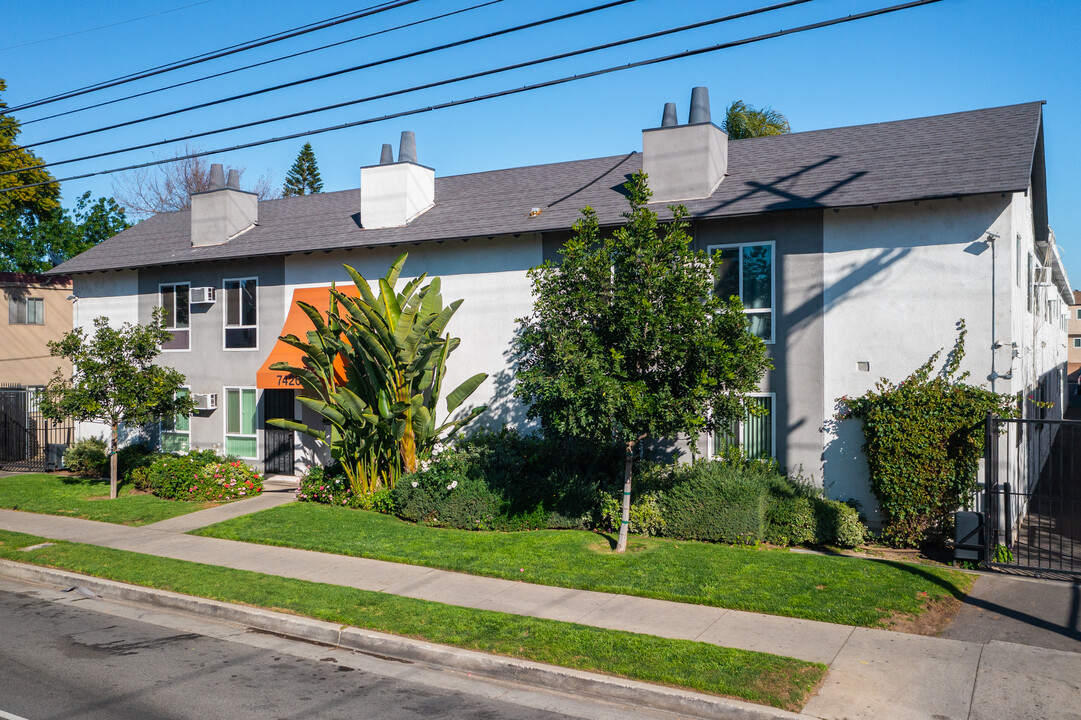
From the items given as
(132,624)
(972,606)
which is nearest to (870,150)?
(972,606)

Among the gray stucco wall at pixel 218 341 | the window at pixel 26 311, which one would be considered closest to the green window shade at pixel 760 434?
the gray stucco wall at pixel 218 341

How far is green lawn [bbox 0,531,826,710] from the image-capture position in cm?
738

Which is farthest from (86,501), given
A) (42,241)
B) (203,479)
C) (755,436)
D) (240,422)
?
(42,241)

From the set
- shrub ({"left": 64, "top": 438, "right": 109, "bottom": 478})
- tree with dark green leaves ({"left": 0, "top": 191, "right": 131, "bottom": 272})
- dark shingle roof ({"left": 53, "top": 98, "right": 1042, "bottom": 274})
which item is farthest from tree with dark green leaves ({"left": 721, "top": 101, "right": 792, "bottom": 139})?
tree with dark green leaves ({"left": 0, "top": 191, "right": 131, "bottom": 272})

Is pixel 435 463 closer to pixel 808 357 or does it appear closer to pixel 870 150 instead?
pixel 808 357

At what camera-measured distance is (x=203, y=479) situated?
18.0 metres

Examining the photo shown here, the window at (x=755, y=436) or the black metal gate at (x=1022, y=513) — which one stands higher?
the window at (x=755, y=436)

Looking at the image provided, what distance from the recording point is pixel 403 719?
6.86 metres

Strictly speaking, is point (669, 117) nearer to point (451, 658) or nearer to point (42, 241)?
point (451, 658)

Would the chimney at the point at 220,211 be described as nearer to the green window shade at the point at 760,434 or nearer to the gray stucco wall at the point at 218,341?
the gray stucco wall at the point at 218,341

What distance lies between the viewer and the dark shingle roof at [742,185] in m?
13.4

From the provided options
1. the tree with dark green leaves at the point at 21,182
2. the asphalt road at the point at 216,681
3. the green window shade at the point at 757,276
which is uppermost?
the tree with dark green leaves at the point at 21,182

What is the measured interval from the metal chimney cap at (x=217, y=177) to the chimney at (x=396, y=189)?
15.9 feet

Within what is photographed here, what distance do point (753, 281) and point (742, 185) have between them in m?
2.09
